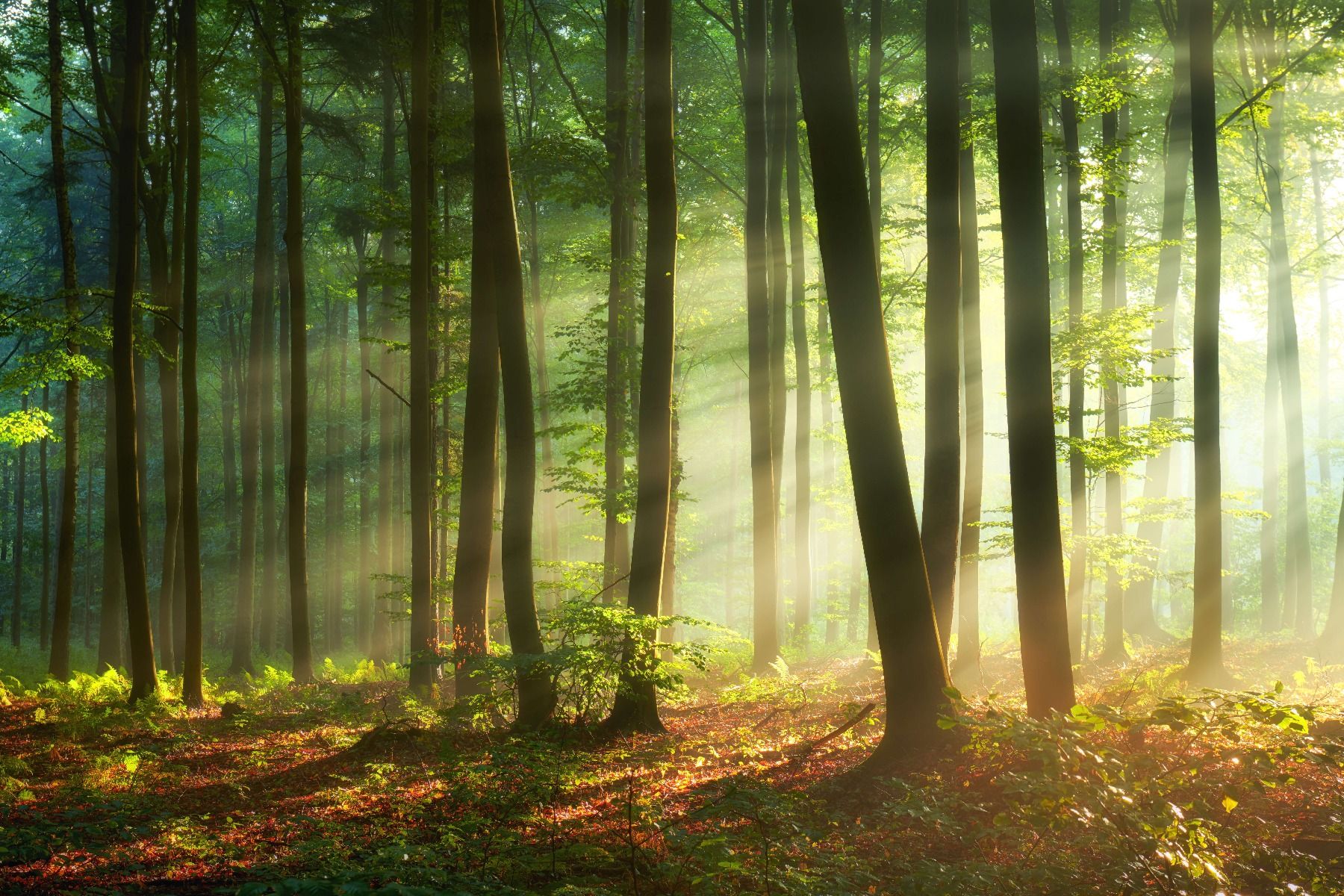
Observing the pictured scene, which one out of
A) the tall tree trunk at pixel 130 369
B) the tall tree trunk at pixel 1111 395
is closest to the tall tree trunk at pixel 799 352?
the tall tree trunk at pixel 1111 395

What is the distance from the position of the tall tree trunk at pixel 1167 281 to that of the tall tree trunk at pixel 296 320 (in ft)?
40.1

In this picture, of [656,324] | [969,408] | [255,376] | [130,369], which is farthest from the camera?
[255,376]

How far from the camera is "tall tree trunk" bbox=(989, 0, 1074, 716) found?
273 inches

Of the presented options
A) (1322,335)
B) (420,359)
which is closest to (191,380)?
(420,359)

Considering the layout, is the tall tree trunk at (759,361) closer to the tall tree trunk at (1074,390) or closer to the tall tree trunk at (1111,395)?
the tall tree trunk at (1074,390)

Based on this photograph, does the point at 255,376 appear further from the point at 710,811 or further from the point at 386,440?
the point at 710,811

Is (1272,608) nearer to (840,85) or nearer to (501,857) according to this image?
(840,85)

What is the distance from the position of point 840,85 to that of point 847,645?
2128 centimetres

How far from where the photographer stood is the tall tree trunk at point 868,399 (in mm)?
6441

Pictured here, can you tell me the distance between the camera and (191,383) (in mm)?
11383

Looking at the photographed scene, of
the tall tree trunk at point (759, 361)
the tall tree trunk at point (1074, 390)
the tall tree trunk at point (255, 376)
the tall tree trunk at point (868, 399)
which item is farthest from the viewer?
the tall tree trunk at point (255, 376)

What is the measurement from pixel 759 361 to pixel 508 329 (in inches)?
237

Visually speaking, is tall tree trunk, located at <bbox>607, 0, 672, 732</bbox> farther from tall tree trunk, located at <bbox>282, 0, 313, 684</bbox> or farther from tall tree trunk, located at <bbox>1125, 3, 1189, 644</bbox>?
tall tree trunk, located at <bbox>1125, 3, 1189, 644</bbox>

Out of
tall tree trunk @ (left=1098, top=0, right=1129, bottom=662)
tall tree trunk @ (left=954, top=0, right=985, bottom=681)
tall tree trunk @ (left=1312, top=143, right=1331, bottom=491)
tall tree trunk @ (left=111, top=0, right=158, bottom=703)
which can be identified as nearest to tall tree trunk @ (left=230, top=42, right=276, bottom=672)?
tall tree trunk @ (left=111, top=0, right=158, bottom=703)
